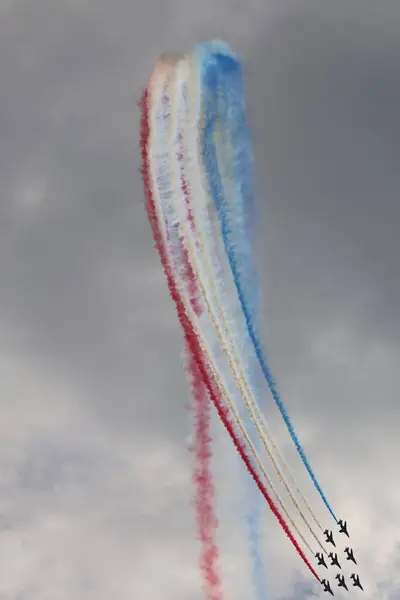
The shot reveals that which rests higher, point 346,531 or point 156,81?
point 156,81

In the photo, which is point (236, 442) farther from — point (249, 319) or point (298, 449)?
point (249, 319)

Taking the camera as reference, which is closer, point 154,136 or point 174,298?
point 154,136

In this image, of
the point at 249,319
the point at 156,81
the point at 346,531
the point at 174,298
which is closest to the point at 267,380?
the point at 249,319

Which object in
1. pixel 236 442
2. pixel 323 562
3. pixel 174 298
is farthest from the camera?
pixel 323 562

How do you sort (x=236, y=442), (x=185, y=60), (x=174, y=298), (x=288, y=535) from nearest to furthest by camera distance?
(x=185, y=60), (x=174, y=298), (x=236, y=442), (x=288, y=535)

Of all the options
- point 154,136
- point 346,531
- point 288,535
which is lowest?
point 288,535

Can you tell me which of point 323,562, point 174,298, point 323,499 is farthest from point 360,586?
point 174,298

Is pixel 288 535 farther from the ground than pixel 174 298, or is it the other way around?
pixel 174 298

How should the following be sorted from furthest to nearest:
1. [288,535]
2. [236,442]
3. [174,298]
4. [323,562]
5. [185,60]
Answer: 1. [323,562]
2. [288,535]
3. [236,442]
4. [174,298]
5. [185,60]

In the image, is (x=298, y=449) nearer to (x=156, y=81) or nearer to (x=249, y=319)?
(x=249, y=319)
